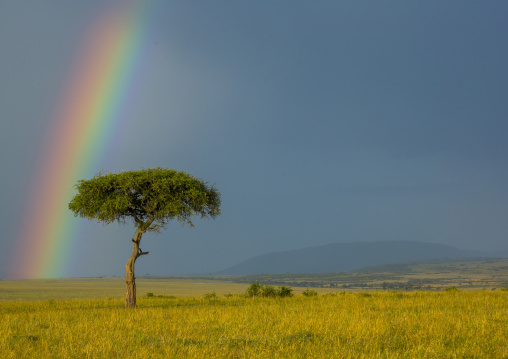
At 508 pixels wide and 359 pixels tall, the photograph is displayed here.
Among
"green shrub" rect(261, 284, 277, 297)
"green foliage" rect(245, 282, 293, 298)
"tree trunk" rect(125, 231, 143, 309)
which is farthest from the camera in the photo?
"green shrub" rect(261, 284, 277, 297)

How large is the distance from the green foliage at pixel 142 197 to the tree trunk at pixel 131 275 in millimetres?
1037

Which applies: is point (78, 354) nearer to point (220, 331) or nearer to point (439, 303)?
point (220, 331)

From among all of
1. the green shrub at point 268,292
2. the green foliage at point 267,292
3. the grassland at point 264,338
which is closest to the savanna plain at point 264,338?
the grassland at point 264,338

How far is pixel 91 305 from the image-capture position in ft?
87.9

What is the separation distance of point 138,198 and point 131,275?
5.09 metres

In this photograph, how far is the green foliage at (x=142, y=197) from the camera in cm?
2695

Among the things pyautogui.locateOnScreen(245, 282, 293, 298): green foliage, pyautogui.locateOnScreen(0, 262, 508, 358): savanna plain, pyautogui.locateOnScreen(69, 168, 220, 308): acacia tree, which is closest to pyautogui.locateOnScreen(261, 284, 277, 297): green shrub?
pyautogui.locateOnScreen(245, 282, 293, 298): green foliage

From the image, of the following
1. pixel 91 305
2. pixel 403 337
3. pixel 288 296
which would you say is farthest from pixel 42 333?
pixel 288 296

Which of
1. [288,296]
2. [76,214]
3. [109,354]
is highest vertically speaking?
[76,214]

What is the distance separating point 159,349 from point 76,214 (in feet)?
69.5

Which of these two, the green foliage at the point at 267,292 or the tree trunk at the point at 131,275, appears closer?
the tree trunk at the point at 131,275

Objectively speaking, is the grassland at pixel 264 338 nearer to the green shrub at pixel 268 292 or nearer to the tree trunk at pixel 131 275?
the tree trunk at pixel 131 275

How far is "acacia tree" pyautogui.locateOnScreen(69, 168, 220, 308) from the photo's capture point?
87.9 ft

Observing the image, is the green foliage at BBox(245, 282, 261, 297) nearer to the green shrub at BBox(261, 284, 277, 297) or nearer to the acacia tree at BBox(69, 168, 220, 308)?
the green shrub at BBox(261, 284, 277, 297)
